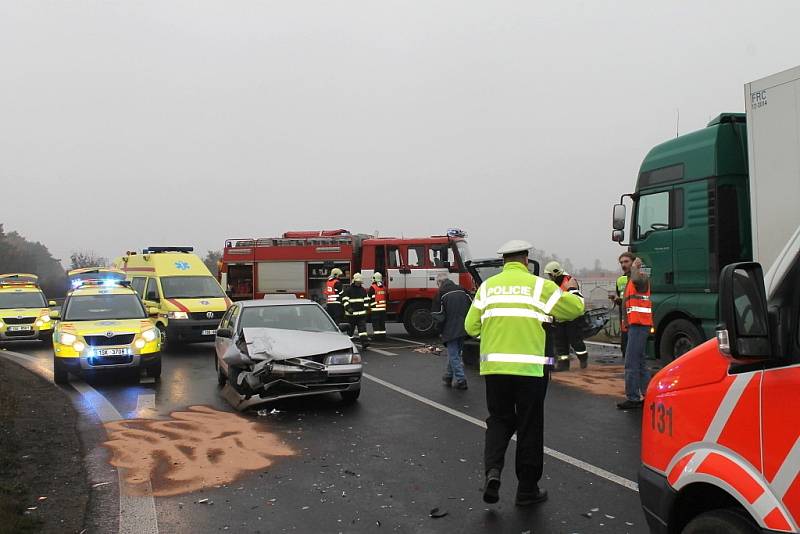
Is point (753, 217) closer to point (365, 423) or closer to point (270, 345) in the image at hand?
point (365, 423)

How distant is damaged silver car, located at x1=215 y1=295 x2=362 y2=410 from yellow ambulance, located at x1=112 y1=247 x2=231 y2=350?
19.1ft

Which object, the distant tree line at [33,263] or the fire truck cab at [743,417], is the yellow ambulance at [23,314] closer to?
the fire truck cab at [743,417]

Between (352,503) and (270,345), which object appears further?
(270,345)

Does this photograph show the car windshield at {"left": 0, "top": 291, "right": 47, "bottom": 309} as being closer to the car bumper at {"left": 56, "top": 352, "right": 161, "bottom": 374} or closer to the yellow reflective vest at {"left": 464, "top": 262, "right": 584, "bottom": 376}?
the car bumper at {"left": 56, "top": 352, "right": 161, "bottom": 374}

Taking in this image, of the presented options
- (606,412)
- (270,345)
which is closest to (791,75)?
(606,412)

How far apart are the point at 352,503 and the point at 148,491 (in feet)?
5.64

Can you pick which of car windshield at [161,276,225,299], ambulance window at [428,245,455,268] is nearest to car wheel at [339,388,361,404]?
car windshield at [161,276,225,299]

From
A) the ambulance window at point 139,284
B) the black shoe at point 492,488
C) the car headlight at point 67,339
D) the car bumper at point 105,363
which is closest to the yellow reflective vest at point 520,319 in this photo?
the black shoe at point 492,488

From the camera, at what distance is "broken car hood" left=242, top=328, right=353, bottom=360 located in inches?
314

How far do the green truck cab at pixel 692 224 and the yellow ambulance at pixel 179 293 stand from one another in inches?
389

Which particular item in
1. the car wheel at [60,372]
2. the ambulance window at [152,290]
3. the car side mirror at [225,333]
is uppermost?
the ambulance window at [152,290]

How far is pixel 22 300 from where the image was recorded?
1764cm

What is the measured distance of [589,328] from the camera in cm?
1155

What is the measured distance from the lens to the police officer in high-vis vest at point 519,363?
4520 mm
